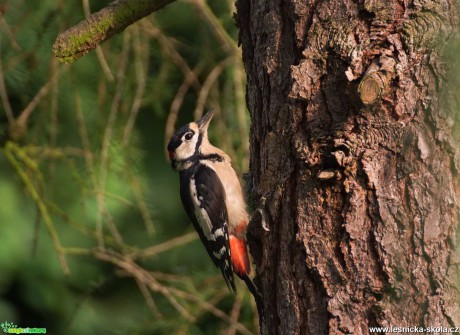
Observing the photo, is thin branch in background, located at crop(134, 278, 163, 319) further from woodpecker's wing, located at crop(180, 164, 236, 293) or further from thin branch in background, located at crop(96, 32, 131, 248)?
woodpecker's wing, located at crop(180, 164, 236, 293)

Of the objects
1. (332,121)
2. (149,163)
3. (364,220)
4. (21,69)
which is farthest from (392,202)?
(149,163)

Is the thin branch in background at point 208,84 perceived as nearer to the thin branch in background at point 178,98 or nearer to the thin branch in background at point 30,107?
the thin branch in background at point 178,98

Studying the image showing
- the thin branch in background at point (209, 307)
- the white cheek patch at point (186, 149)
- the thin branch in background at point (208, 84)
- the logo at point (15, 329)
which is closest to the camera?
the thin branch in background at point (208, 84)

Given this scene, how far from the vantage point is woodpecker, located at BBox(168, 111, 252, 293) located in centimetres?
409

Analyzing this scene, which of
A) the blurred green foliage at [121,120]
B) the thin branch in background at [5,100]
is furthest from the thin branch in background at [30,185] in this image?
the thin branch in background at [5,100]

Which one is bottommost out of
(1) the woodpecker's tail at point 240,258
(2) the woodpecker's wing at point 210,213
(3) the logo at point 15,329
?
(3) the logo at point 15,329

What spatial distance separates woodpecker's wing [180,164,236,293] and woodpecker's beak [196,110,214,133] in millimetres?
295

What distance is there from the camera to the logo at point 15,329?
194 inches

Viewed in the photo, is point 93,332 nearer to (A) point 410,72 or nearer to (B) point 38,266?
(B) point 38,266

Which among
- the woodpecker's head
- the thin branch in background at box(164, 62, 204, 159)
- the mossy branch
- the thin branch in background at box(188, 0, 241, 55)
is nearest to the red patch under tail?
the woodpecker's head

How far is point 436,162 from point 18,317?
13.9ft

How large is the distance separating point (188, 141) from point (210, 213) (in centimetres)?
47

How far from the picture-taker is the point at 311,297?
236 cm

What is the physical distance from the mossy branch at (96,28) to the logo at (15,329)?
2.77 meters
